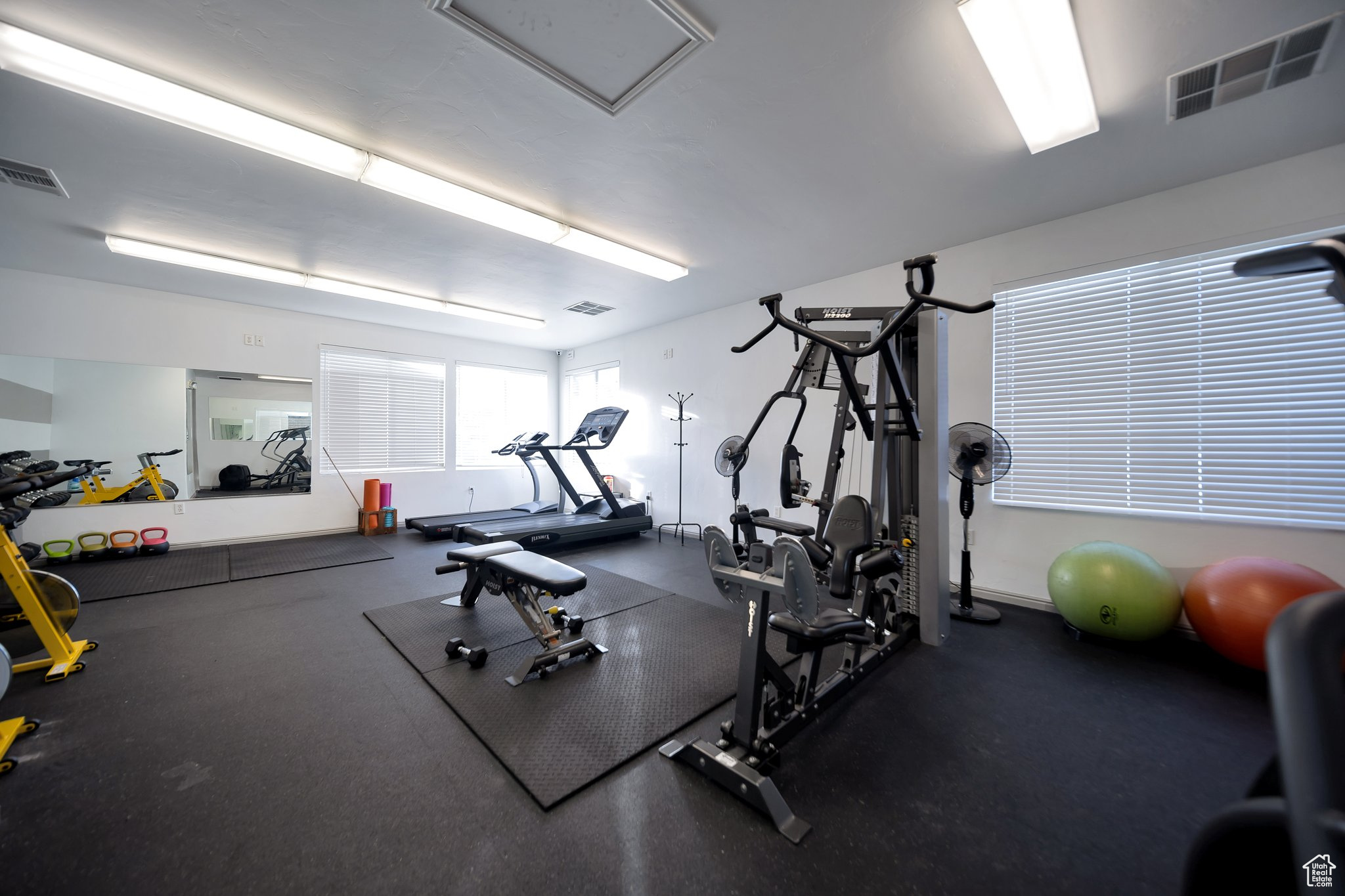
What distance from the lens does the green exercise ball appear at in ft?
8.62

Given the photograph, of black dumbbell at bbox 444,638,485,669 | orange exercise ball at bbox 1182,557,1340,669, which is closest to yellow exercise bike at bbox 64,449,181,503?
black dumbbell at bbox 444,638,485,669

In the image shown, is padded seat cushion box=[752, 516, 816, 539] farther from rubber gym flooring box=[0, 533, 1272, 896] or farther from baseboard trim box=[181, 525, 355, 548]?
baseboard trim box=[181, 525, 355, 548]

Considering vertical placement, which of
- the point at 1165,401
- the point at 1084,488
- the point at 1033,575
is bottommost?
the point at 1033,575

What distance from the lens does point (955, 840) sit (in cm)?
147

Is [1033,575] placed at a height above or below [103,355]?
below

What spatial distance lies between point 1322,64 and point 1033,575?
2.94 metres

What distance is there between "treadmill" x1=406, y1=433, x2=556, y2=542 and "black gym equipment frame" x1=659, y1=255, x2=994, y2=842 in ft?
11.5

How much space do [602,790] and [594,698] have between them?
1.89ft

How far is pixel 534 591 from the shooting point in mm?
2762

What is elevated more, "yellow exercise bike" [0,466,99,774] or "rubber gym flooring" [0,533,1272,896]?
"yellow exercise bike" [0,466,99,774]

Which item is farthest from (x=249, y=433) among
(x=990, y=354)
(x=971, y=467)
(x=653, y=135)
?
(x=990, y=354)

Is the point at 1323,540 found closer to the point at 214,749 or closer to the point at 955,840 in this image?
the point at 955,840

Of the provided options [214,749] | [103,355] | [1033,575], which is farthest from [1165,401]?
[103,355]

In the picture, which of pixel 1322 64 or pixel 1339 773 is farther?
pixel 1322 64
